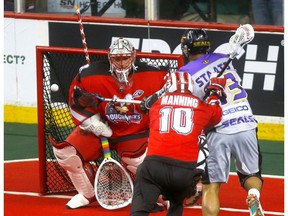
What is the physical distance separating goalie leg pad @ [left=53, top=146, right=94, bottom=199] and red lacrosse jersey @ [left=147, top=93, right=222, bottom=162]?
157cm

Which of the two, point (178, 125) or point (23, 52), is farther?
point (23, 52)

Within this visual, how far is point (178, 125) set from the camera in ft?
24.4

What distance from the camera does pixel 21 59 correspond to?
1205cm

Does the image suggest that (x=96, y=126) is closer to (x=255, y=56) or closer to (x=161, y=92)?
(x=161, y=92)

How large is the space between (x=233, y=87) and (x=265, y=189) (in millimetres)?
1929

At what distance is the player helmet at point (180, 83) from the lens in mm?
7613

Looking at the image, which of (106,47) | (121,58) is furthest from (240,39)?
(106,47)

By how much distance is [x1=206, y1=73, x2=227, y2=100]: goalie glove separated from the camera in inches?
306

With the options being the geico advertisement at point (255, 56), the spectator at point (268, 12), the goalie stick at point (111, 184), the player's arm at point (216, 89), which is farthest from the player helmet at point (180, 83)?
the spectator at point (268, 12)

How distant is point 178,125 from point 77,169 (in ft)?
5.96

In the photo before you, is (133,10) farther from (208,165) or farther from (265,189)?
(208,165)

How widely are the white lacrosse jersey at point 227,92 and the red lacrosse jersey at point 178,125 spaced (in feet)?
1.52

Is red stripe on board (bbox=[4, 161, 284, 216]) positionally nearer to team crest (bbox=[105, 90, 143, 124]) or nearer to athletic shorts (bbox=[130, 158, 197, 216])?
team crest (bbox=[105, 90, 143, 124])

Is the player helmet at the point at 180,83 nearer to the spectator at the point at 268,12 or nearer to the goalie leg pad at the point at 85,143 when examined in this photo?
the goalie leg pad at the point at 85,143
